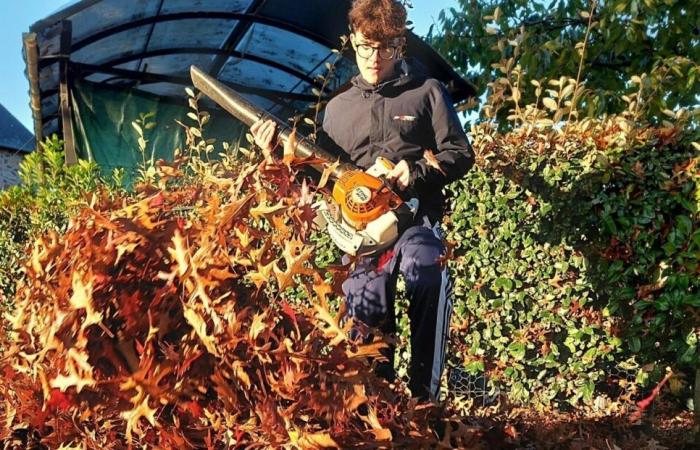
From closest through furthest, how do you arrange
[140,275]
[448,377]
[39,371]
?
[39,371]
[140,275]
[448,377]

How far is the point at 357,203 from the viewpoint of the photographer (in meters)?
2.29

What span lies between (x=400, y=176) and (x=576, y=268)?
2300 millimetres

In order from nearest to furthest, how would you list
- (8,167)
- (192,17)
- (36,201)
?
(36,201), (192,17), (8,167)

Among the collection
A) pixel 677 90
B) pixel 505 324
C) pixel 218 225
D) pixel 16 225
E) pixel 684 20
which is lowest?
pixel 505 324

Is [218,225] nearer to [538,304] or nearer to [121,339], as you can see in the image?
[121,339]

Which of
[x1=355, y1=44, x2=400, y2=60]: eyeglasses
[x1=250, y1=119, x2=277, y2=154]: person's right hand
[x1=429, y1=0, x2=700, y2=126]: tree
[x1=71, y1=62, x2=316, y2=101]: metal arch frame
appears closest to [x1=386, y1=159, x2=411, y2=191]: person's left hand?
[x1=250, y1=119, x2=277, y2=154]: person's right hand

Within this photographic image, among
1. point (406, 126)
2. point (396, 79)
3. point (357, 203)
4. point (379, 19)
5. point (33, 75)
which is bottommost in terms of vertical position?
point (357, 203)

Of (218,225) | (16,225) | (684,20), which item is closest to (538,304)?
(218,225)

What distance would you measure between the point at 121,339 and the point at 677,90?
7.84 meters

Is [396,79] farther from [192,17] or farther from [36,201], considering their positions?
[192,17]

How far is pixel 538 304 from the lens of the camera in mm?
4406

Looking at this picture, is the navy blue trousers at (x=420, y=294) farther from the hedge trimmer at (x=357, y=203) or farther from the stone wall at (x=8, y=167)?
the stone wall at (x=8, y=167)

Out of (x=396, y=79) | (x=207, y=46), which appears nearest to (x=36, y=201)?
(x=396, y=79)

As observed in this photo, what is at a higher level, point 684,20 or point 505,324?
point 684,20
